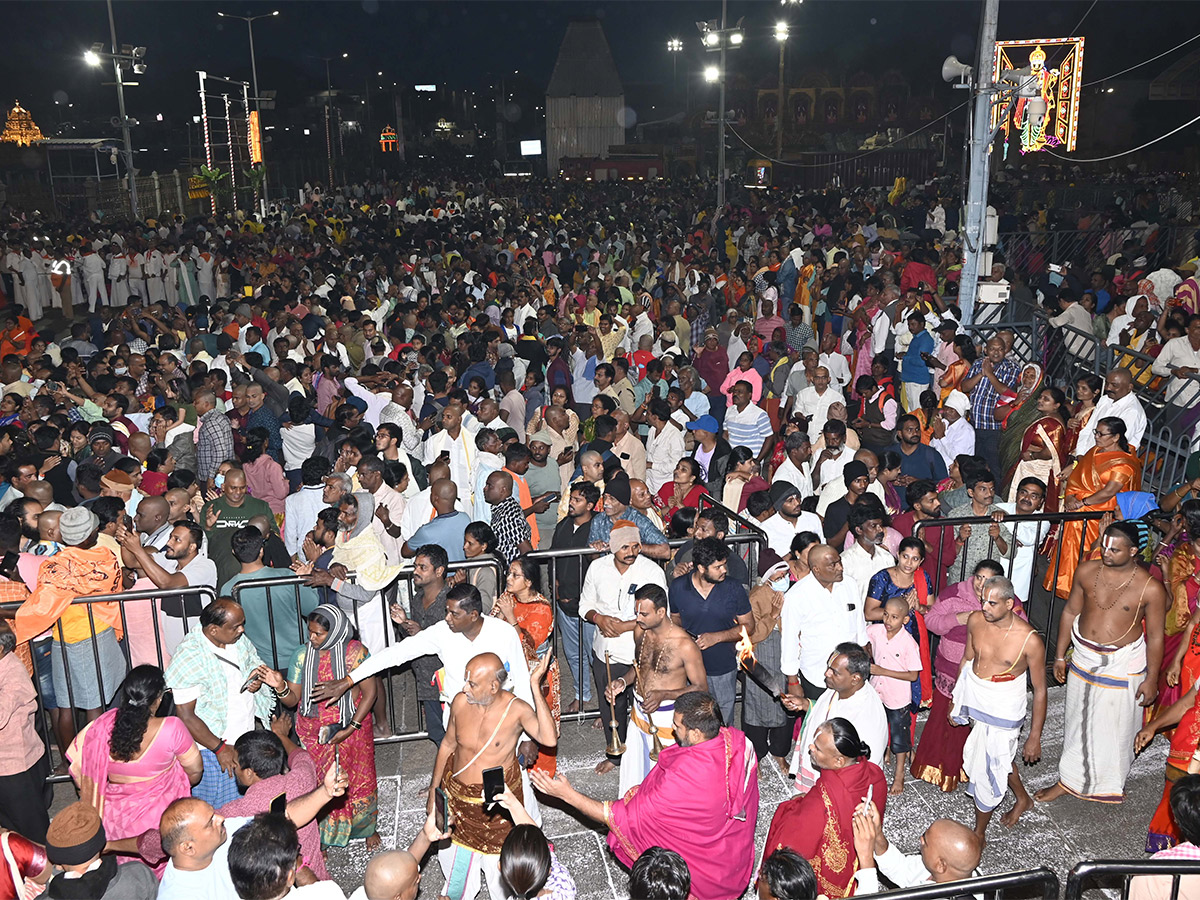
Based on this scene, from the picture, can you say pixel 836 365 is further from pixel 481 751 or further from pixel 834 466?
pixel 481 751

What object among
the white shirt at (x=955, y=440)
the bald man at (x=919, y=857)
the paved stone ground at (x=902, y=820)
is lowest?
the paved stone ground at (x=902, y=820)

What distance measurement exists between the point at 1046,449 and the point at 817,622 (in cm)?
344

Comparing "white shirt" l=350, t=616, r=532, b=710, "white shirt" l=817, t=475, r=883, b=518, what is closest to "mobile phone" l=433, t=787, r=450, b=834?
"white shirt" l=350, t=616, r=532, b=710

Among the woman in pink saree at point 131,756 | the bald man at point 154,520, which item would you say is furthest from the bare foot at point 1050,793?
the bald man at point 154,520

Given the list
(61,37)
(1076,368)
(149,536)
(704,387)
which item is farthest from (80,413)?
(61,37)

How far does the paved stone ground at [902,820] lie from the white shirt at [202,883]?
1.56 meters

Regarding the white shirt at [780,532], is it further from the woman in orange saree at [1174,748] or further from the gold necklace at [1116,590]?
the woman in orange saree at [1174,748]

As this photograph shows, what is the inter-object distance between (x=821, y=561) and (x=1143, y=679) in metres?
2.06

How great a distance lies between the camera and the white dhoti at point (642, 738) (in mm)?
5152

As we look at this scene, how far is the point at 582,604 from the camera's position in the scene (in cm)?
598

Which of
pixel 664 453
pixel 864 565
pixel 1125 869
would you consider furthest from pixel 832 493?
pixel 1125 869

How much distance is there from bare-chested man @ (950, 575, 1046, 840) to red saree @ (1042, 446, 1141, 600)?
2.16m

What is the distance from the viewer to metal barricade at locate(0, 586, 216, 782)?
5.74 m

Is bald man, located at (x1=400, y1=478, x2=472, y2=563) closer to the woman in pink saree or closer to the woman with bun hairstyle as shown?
the woman in pink saree
